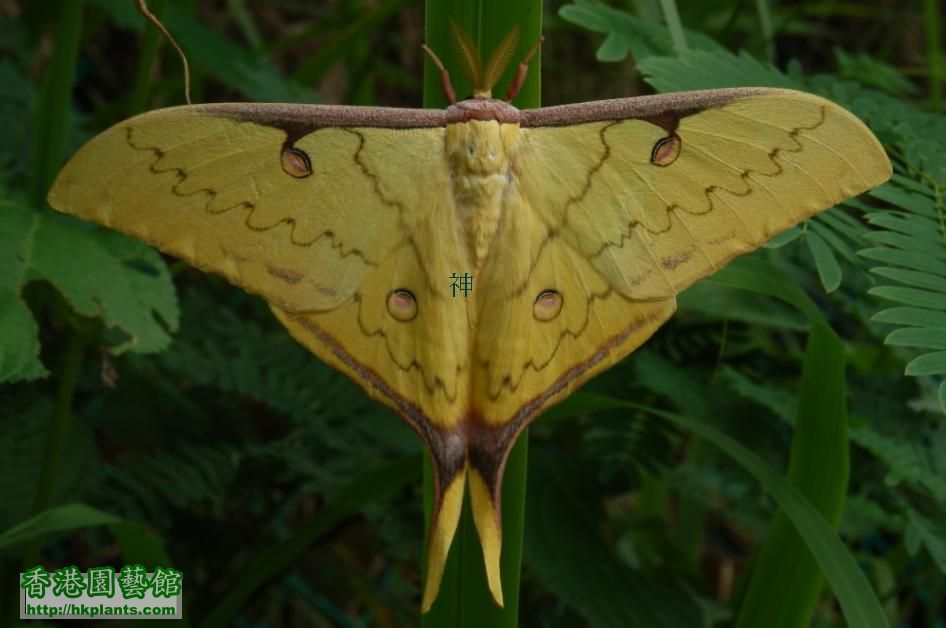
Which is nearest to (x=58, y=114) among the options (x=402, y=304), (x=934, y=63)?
(x=402, y=304)

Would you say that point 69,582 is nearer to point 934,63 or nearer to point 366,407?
point 366,407

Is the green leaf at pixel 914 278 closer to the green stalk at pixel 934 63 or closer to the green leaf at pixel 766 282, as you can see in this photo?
the green leaf at pixel 766 282

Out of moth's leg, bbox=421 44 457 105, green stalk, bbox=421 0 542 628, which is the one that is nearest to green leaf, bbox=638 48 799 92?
green stalk, bbox=421 0 542 628

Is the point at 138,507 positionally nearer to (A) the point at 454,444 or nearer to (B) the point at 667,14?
(A) the point at 454,444

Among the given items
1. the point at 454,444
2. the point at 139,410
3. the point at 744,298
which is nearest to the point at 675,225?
the point at 454,444

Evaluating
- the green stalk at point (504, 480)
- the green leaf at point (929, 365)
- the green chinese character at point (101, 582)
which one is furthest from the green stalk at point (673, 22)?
the green chinese character at point (101, 582)

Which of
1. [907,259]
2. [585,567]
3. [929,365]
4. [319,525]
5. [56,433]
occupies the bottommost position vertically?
[585,567]
